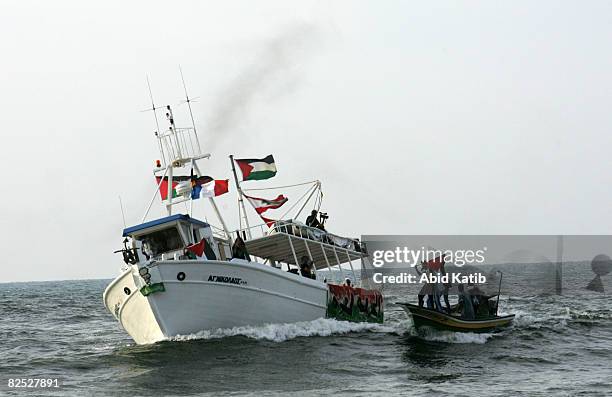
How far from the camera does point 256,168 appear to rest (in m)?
31.9

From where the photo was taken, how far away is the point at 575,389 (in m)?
19.8

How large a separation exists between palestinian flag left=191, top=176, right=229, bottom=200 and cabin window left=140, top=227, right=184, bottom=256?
6.87ft

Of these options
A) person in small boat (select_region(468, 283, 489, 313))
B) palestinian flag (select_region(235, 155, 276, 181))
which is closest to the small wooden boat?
person in small boat (select_region(468, 283, 489, 313))

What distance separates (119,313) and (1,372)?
Result: 4837 millimetres

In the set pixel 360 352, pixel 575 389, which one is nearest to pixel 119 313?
pixel 360 352

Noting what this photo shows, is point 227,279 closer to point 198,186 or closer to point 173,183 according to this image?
point 198,186

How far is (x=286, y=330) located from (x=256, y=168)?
6995mm

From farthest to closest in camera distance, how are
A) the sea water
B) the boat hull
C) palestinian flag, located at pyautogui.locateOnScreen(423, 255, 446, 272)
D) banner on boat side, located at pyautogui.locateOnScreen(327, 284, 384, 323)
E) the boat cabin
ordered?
1. banner on boat side, located at pyautogui.locateOnScreen(327, 284, 384, 323)
2. palestinian flag, located at pyautogui.locateOnScreen(423, 255, 446, 272)
3. the boat cabin
4. the boat hull
5. the sea water

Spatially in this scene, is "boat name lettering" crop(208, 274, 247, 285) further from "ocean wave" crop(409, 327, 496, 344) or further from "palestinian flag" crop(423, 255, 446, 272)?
"ocean wave" crop(409, 327, 496, 344)

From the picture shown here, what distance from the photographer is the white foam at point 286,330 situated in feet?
87.5

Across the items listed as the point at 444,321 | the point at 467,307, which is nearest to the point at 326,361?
the point at 444,321

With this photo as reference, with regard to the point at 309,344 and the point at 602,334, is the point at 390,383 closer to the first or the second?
the point at 309,344

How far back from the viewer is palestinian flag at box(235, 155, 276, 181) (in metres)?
31.9

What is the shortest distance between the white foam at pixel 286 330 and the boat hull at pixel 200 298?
0.57 feet
